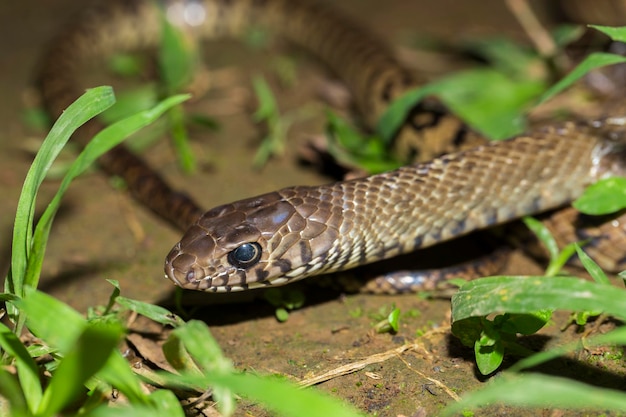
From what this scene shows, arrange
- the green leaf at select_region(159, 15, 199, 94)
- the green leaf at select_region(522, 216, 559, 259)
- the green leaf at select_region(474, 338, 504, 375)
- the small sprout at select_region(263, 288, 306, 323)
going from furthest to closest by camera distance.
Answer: the green leaf at select_region(159, 15, 199, 94) < the green leaf at select_region(522, 216, 559, 259) < the small sprout at select_region(263, 288, 306, 323) < the green leaf at select_region(474, 338, 504, 375)

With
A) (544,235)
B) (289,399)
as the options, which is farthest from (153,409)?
(544,235)

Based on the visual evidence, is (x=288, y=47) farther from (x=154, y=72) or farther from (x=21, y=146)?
(x=21, y=146)

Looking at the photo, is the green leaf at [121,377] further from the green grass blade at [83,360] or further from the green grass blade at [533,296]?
the green grass blade at [533,296]

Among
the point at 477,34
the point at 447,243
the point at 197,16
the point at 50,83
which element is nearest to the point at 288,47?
the point at 197,16

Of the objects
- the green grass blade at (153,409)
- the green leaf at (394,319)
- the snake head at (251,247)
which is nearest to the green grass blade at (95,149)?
the snake head at (251,247)

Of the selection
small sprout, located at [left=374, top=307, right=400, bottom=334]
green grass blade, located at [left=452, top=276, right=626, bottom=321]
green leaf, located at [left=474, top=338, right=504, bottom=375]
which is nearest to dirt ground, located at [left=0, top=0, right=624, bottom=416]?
small sprout, located at [left=374, top=307, right=400, bottom=334]

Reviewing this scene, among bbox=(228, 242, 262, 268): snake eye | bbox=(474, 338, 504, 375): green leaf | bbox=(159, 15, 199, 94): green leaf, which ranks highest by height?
bbox=(159, 15, 199, 94): green leaf

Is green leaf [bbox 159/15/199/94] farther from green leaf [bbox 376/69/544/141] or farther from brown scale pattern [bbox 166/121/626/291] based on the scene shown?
brown scale pattern [bbox 166/121/626/291]
